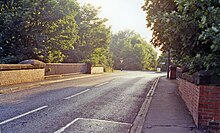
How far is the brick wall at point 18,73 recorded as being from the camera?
1661cm

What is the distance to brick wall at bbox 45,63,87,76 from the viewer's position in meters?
25.6

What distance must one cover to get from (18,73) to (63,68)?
1129cm

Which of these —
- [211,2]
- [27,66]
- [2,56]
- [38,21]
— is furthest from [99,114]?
[38,21]

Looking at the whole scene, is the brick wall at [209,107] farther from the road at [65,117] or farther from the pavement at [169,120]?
the road at [65,117]

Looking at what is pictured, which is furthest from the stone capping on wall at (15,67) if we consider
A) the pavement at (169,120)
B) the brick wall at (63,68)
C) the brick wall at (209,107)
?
the brick wall at (209,107)

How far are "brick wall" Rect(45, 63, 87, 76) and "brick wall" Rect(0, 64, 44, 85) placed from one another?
3.01 m

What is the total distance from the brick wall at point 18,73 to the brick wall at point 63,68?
118 inches

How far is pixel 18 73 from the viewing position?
18391 millimetres

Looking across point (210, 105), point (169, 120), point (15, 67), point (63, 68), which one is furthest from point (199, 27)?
point (63, 68)

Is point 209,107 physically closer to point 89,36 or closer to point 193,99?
point 193,99

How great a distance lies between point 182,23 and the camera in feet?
23.0

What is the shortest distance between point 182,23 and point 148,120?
9.56ft

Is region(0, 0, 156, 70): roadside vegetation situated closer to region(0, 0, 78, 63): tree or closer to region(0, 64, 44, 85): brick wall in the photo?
region(0, 0, 78, 63): tree

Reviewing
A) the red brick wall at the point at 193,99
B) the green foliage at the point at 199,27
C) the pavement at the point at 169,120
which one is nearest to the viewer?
the green foliage at the point at 199,27
